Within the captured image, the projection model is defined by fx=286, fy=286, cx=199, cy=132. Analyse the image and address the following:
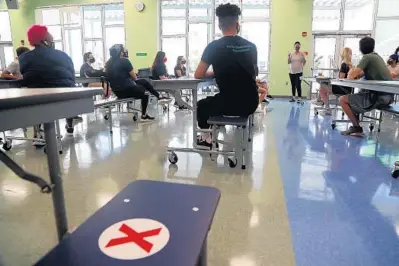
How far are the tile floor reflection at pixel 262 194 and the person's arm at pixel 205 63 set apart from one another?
2.34ft

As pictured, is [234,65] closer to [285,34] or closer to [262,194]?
[262,194]

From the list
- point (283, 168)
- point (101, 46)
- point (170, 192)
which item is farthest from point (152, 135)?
point (101, 46)

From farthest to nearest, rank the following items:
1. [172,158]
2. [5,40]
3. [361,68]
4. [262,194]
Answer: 1. [5,40]
2. [361,68]
3. [172,158]
4. [262,194]

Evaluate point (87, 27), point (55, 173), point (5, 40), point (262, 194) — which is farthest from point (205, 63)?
point (5, 40)

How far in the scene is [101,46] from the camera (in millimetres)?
9703

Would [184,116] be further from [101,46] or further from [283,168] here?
[101,46]

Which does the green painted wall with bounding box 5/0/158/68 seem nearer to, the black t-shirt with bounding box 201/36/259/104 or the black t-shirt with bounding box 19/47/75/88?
the black t-shirt with bounding box 19/47/75/88

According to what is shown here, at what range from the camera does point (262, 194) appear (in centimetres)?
175

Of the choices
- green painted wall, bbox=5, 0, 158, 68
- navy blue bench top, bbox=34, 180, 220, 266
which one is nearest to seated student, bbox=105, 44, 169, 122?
navy blue bench top, bbox=34, 180, 220, 266

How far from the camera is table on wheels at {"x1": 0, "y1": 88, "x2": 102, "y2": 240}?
1.83ft

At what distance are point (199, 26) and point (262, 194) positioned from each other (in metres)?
8.07

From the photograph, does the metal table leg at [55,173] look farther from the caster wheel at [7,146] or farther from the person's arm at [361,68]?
the person's arm at [361,68]

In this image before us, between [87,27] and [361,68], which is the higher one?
[87,27]

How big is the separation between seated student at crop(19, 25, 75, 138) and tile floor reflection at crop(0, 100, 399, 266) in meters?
0.67
